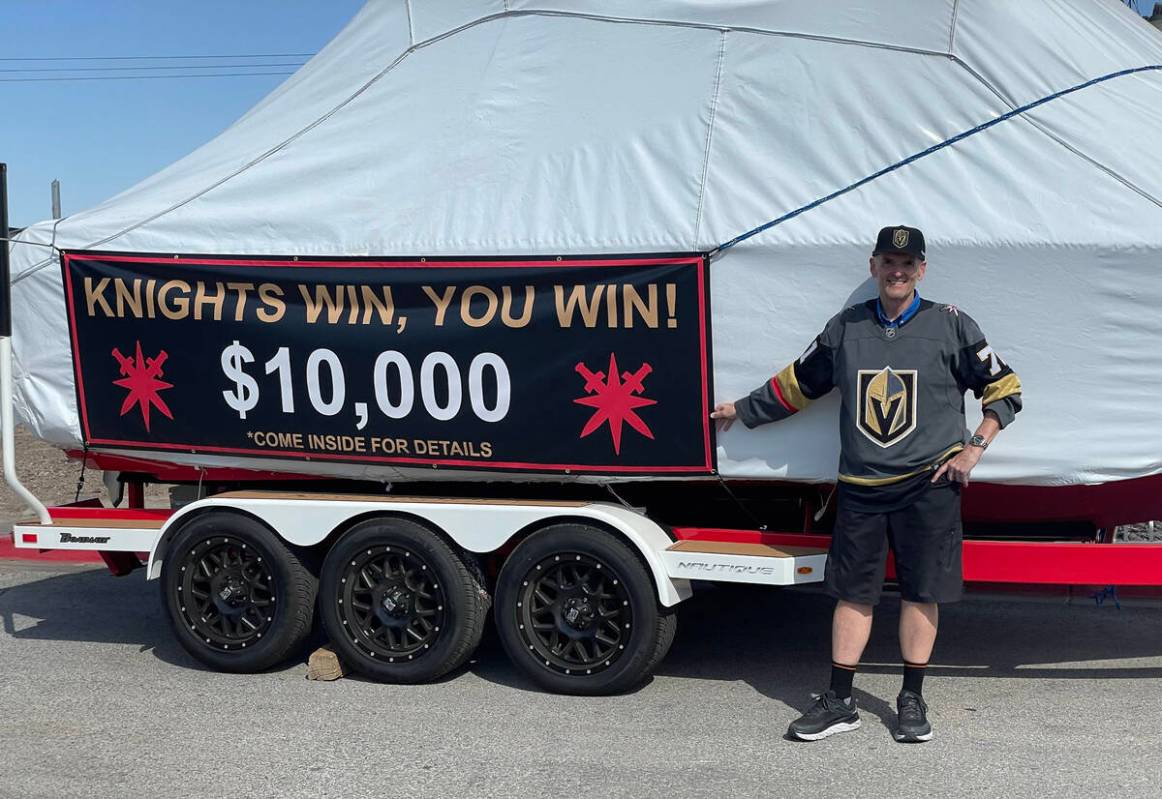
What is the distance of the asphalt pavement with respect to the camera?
4.90m

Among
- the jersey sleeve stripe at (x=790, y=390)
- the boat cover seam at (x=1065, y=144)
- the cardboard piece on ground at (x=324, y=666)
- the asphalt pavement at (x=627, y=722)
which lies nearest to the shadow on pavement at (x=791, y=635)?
the asphalt pavement at (x=627, y=722)

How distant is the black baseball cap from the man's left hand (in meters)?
0.79

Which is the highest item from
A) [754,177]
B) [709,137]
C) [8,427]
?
[709,137]

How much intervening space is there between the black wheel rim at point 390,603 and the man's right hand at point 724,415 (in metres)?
1.53

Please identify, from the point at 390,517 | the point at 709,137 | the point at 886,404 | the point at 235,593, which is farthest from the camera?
the point at 235,593

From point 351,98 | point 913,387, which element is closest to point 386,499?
point 351,98

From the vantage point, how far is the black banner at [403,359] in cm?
573

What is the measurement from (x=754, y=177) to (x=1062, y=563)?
2.11m

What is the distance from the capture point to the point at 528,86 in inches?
249

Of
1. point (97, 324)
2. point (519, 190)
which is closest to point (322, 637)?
point (97, 324)

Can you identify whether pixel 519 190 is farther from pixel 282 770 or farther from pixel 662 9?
pixel 282 770

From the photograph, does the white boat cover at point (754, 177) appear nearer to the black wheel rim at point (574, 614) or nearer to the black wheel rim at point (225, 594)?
the black wheel rim at point (225, 594)

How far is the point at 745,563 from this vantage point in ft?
18.6

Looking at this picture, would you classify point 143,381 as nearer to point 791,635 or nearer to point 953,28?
point 791,635
